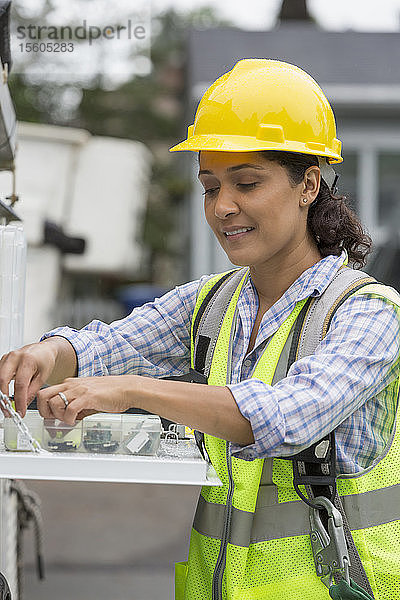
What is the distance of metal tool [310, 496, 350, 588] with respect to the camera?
1957 millimetres

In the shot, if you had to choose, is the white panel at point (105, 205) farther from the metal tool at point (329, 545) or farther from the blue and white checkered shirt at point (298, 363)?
the metal tool at point (329, 545)

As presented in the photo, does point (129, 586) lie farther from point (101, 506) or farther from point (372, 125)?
point (372, 125)

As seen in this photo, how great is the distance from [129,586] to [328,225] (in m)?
4.03

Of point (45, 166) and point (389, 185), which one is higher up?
point (45, 166)

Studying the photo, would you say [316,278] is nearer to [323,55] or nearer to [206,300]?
[206,300]

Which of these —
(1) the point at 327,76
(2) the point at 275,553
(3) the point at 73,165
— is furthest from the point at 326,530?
(1) the point at 327,76

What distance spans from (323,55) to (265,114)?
9729 millimetres

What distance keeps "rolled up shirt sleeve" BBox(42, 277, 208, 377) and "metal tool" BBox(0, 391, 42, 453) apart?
48 cm

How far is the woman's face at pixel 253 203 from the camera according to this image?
211cm

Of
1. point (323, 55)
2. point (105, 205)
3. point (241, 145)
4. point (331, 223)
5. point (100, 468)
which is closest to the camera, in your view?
point (100, 468)

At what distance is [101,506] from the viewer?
24.5 ft

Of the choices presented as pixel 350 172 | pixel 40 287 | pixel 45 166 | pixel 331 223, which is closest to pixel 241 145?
pixel 331 223

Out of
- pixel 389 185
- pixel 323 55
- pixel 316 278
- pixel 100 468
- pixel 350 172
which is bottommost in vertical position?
pixel 389 185

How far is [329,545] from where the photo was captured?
198 centimetres
